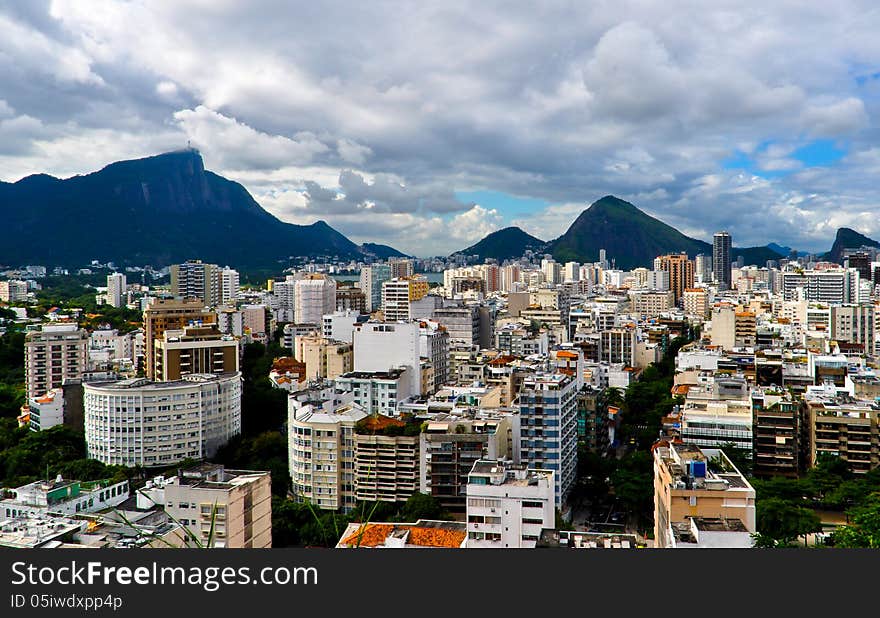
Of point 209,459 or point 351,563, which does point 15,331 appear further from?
point 351,563

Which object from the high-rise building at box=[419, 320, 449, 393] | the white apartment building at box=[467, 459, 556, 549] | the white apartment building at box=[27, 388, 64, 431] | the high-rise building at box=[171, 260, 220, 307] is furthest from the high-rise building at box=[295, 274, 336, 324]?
the white apartment building at box=[467, 459, 556, 549]

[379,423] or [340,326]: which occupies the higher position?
[340,326]

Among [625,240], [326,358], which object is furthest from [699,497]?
[625,240]

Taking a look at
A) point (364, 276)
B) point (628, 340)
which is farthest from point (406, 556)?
point (364, 276)

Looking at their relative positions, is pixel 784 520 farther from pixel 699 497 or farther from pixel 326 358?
pixel 326 358

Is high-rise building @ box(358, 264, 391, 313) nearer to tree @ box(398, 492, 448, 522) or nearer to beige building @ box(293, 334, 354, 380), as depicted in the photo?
beige building @ box(293, 334, 354, 380)

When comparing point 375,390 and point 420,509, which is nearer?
point 420,509

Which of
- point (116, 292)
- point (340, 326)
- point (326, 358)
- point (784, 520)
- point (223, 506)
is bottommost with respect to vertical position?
point (784, 520)
